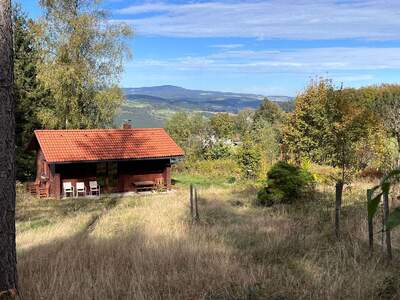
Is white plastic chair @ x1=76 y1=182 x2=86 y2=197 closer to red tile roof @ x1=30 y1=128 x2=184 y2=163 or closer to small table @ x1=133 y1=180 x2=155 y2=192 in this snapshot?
red tile roof @ x1=30 y1=128 x2=184 y2=163

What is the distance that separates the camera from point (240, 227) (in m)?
9.82

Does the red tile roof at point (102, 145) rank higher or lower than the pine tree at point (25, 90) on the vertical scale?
lower

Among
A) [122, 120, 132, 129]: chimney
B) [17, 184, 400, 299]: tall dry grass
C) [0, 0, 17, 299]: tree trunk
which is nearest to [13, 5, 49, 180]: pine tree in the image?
[122, 120, 132, 129]: chimney

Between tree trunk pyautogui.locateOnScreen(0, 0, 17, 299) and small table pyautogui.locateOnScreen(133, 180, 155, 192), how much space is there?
77.7 feet

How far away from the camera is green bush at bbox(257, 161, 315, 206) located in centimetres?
1475

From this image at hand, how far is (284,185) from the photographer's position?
14.8 m

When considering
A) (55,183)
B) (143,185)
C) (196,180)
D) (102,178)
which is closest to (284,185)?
(143,185)

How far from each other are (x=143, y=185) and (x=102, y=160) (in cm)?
319

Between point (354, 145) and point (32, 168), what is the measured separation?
21750 millimetres

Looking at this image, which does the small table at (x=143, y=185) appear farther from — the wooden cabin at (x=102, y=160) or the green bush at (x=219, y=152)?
the green bush at (x=219, y=152)

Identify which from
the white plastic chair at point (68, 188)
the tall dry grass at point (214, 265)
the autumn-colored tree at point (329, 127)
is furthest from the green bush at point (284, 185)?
the white plastic chair at point (68, 188)

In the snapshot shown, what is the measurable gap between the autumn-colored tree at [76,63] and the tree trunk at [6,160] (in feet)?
90.0

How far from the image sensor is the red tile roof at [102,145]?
27.0m

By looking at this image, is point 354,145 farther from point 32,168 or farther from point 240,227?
point 32,168
